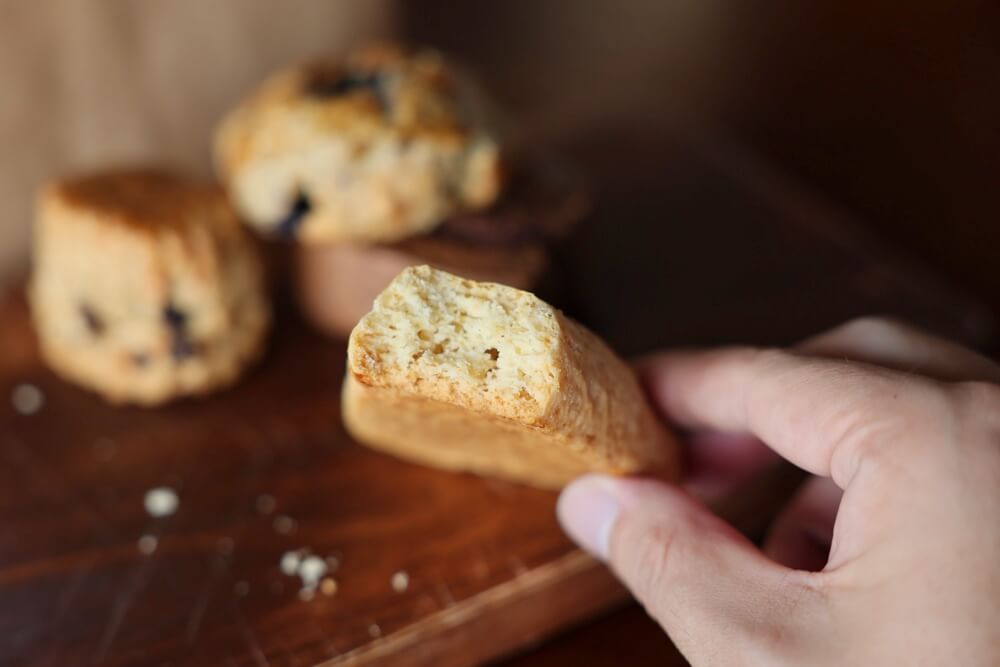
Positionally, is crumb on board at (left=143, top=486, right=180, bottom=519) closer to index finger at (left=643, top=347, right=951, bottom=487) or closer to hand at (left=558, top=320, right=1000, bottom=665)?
hand at (left=558, top=320, right=1000, bottom=665)

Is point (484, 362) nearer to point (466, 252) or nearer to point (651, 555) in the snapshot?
point (651, 555)

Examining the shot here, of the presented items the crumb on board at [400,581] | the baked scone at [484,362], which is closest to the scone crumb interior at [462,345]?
the baked scone at [484,362]

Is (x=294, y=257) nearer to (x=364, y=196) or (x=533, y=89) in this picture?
(x=364, y=196)

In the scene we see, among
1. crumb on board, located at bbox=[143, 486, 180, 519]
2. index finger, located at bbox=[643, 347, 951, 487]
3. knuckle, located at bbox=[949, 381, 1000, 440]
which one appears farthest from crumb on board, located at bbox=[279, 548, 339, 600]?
knuckle, located at bbox=[949, 381, 1000, 440]

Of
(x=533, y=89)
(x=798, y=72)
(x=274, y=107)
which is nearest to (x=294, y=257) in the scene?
(x=274, y=107)

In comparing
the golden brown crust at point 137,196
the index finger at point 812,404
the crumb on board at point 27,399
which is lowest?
the crumb on board at point 27,399

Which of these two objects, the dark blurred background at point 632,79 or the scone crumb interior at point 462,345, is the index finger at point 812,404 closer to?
the scone crumb interior at point 462,345

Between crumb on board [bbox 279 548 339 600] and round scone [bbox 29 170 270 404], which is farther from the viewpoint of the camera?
round scone [bbox 29 170 270 404]
